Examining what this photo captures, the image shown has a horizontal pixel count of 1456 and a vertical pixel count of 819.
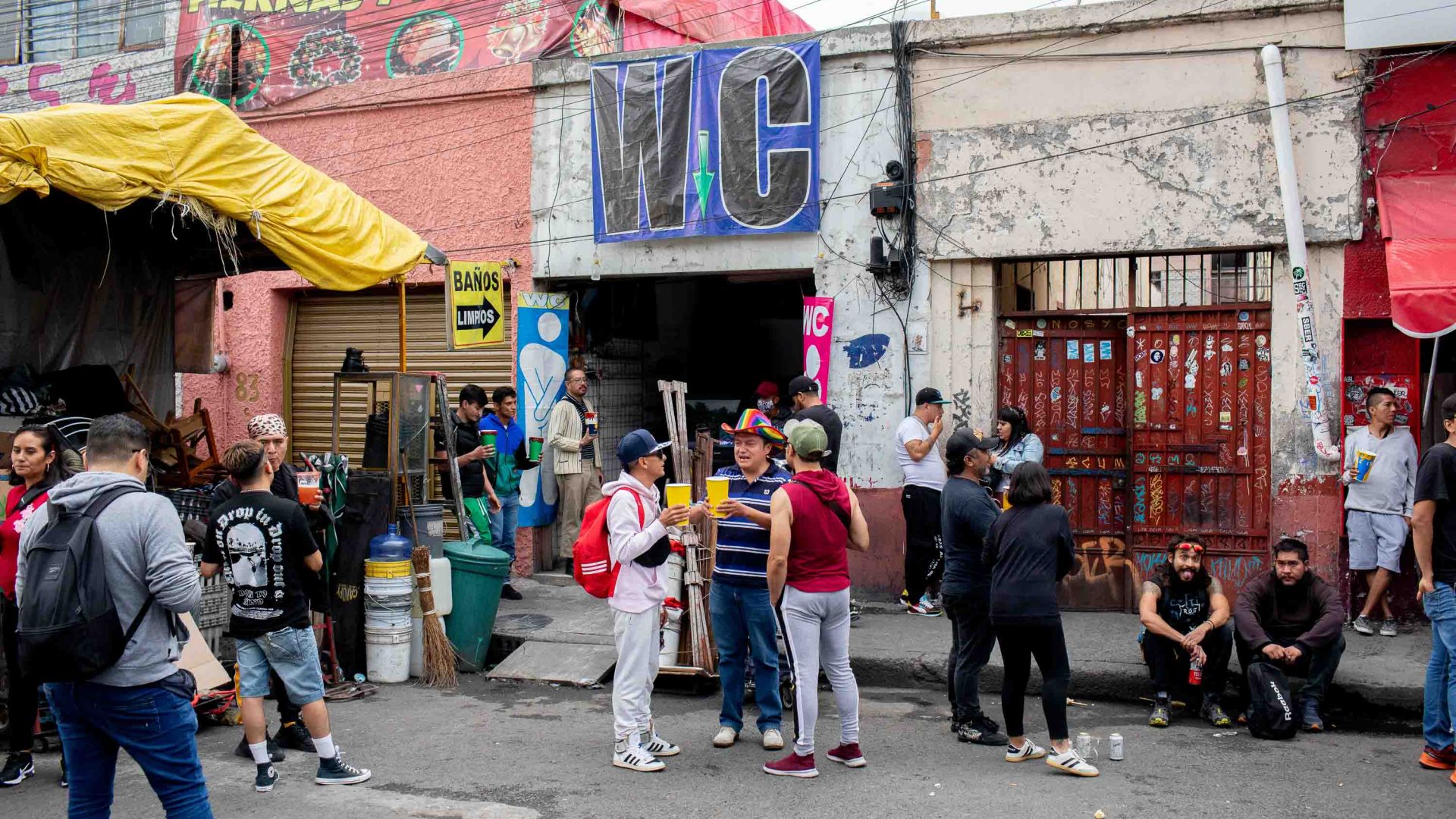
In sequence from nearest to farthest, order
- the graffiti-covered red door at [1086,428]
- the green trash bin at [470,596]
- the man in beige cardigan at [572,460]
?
the green trash bin at [470,596]
the graffiti-covered red door at [1086,428]
the man in beige cardigan at [572,460]

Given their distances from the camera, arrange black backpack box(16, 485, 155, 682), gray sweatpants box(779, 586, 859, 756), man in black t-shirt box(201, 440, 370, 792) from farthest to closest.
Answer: gray sweatpants box(779, 586, 859, 756)
man in black t-shirt box(201, 440, 370, 792)
black backpack box(16, 485, 155, 682)

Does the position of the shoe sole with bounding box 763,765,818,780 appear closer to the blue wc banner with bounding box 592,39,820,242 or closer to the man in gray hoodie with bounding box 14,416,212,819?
the man in gray hoodie with bounding box 14,416,212,819

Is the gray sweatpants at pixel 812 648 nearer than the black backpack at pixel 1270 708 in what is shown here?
Yes

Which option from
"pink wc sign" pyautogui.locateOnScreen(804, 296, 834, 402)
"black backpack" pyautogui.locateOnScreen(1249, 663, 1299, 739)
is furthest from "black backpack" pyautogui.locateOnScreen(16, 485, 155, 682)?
"pink wc sign" pyautogui.locateOnScreen(804, 296, 834, 402)

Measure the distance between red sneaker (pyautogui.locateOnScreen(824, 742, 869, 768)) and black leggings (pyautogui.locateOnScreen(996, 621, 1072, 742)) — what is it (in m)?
0.81

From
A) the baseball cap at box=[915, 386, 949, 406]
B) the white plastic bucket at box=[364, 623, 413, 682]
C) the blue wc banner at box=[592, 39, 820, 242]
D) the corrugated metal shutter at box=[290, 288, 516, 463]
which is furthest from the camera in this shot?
the corrugated metal shutter at box=[290, 288, 516, 463]

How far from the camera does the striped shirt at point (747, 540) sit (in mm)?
6262

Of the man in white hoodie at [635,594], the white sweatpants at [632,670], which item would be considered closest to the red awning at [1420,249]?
the man in white hoodie at [635,594]

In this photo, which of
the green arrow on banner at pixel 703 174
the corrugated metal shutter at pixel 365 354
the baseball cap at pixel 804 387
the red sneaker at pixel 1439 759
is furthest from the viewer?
the corrugated metal shutter at pixel 365 354

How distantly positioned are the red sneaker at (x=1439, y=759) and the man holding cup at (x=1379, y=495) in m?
2.69

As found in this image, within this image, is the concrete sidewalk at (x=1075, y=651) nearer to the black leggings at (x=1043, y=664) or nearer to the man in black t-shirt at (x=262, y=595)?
the black leggings at (x=1043, y=664)

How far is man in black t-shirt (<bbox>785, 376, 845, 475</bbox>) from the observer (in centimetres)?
878

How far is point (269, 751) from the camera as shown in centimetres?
639

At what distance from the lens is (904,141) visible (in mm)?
10195
